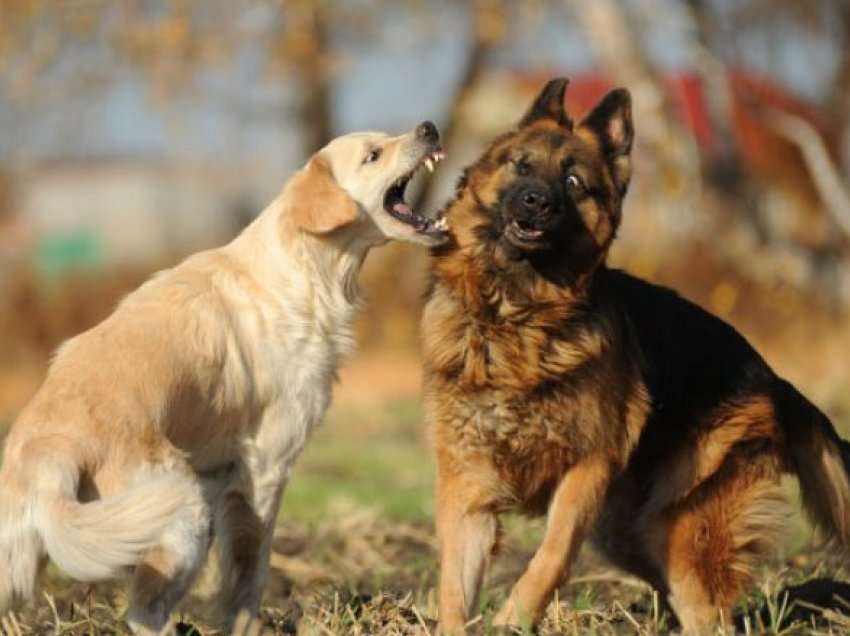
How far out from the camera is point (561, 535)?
20.7ft

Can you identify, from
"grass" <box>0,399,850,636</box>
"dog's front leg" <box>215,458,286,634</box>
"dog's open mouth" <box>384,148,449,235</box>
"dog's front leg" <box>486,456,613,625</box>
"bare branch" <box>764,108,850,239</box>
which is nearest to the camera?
"dog's front leg" <box>486,456,613,625</box>

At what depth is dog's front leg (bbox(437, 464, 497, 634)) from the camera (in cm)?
644

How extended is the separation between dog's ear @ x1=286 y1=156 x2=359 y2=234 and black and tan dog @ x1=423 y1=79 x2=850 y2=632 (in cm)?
49

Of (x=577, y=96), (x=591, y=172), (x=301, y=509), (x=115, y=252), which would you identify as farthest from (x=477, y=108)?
(x=591, y=172)

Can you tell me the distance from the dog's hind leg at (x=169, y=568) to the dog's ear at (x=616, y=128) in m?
2.46

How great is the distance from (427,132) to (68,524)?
2880mm

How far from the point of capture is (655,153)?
61.0 feet

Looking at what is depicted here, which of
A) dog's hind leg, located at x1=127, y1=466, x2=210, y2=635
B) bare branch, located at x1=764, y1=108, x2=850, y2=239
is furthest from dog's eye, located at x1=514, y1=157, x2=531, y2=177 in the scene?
bare branch, located at x1=764, y1=108, x2=850, y2=239

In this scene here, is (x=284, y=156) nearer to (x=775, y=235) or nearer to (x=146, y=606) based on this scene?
(x=775, y=235)

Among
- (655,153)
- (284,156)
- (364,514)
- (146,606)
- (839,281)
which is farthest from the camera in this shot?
(284,156)

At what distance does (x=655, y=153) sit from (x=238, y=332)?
41.1 feet

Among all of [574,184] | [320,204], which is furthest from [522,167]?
[320,204]

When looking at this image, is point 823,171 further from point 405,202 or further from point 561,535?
point 561,535

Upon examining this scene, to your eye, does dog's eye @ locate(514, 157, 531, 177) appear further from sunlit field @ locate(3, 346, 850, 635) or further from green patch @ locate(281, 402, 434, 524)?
green patch @ locate(281, 402, 434, 524)
